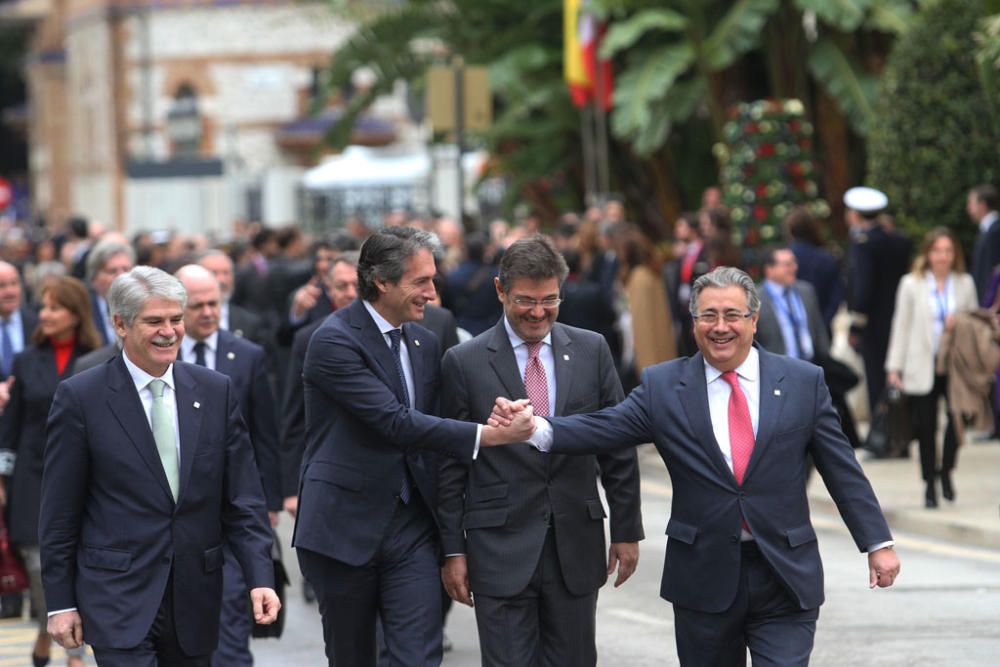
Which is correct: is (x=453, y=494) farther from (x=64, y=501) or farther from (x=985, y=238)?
(x=985, y=238)

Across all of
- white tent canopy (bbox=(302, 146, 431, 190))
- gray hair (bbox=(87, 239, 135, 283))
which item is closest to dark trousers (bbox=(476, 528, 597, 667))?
gray hair (bbox=(87, 239, 135, 283))

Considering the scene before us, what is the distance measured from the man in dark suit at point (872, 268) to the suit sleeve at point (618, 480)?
29.5 feet

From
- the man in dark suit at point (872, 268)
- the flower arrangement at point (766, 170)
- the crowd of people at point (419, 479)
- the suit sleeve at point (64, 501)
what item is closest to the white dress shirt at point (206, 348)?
the crowd of people at point (419, 479)

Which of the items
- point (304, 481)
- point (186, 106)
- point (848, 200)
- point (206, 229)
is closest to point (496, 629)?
point (304, 481)

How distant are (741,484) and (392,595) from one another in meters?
1.28

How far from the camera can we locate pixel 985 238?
1475 cm

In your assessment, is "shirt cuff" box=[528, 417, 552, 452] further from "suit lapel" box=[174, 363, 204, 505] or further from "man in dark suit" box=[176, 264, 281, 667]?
"man in dark suit" box=[176, 264, 281, 667]

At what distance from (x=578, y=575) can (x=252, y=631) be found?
2.08 m

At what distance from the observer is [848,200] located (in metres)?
15.7

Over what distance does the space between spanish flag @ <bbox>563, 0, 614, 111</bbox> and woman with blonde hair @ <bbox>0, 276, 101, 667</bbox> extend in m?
13.7

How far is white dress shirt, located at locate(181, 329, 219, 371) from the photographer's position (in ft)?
28.7

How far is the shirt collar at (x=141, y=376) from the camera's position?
20.4 ft

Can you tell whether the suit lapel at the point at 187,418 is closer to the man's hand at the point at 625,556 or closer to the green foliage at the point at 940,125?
the man's hand at the point at 625,556

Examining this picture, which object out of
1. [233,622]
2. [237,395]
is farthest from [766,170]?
[233,622]
